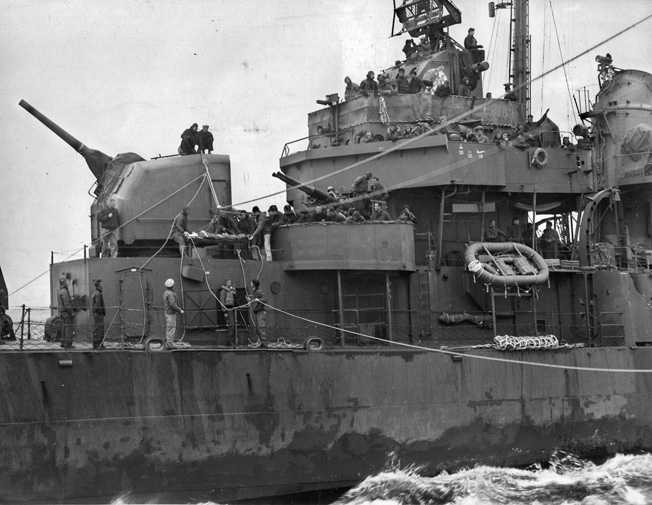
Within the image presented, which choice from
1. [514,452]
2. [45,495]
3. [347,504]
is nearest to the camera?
[45,495]

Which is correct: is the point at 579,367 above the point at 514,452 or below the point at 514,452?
above

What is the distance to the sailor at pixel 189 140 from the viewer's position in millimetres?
17766

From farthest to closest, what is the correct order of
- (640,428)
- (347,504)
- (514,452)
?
(640,428)
(514,452)
(347,504)

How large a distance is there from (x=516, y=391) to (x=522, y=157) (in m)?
4.87

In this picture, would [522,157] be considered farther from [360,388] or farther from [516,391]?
[360,388]

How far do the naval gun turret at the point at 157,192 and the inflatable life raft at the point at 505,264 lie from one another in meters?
4.42

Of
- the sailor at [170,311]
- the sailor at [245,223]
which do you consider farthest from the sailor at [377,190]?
the sailor at [170,311]

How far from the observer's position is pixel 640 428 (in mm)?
18312

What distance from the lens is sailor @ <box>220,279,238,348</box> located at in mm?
15344

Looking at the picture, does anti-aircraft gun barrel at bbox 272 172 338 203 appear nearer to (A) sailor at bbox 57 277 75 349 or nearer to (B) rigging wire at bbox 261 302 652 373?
(B) rigging wire at bbox 261 302 652 373

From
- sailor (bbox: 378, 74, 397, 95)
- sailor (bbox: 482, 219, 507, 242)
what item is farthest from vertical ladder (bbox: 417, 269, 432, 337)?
sailor (bbox: 378, 74, 397, 95)

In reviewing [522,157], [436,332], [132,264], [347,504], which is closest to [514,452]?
[436,332]

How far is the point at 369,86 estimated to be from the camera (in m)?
20.1

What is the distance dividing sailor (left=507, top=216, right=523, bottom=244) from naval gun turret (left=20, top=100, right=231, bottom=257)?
5.70 m
